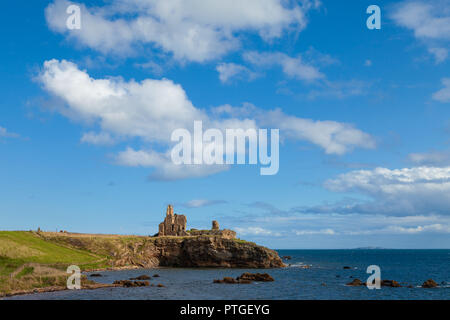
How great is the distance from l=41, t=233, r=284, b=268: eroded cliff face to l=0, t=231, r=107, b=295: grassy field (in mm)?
8223

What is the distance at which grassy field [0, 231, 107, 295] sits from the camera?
64.2 meters

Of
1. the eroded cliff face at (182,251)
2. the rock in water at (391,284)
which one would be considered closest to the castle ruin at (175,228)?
the eroded cliff face at (182,251)

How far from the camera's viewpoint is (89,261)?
104 meters

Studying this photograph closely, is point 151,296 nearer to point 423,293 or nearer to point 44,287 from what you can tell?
point 44,287

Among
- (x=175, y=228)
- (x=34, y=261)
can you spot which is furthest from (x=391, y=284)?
(x=175, y=228)

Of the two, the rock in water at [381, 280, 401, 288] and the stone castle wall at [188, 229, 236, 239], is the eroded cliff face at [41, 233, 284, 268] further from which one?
the rock in water at [381, 280, 401, 288]

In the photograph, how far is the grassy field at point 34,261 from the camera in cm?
6419

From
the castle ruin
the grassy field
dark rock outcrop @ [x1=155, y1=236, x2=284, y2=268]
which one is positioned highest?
the castle ruin

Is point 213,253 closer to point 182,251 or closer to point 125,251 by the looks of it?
point 182,251

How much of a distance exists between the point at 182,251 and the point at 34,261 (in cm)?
5753

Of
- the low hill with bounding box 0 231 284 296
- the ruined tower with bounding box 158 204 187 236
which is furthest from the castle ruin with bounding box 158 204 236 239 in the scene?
the low hill with bounding box 0 231 284 296
